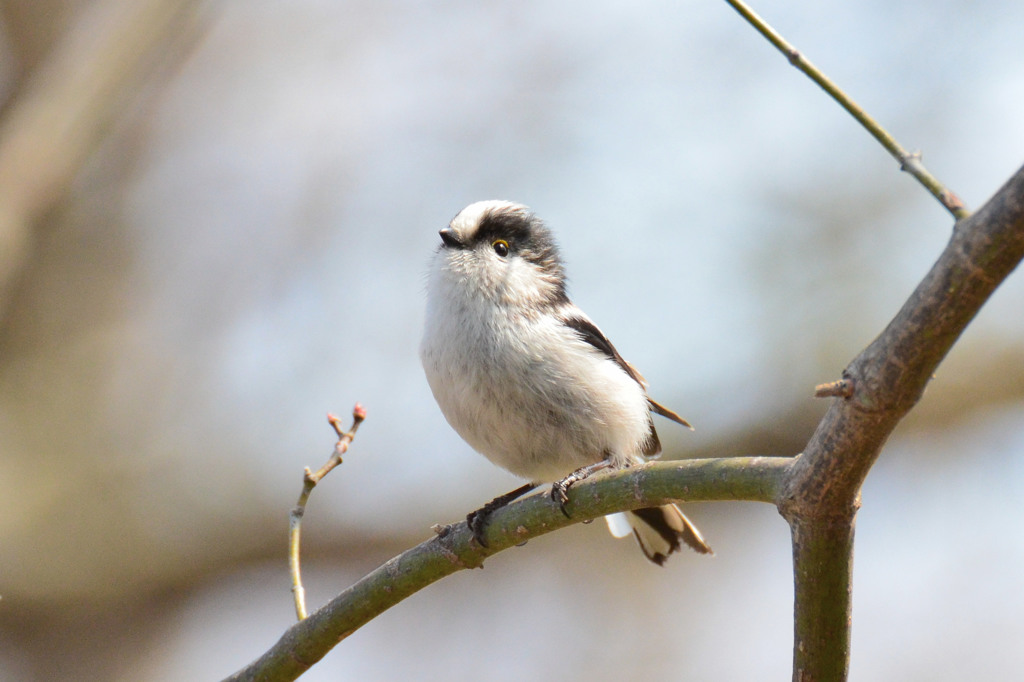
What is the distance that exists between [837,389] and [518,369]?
1.81 meters

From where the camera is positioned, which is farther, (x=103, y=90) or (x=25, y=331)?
(x=25, y=331)

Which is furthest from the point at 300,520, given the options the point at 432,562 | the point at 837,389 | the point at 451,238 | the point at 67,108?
the point at 67,108

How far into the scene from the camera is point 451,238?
3.57m

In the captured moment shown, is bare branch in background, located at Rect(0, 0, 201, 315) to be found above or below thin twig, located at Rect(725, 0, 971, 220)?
above

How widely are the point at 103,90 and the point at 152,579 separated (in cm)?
368

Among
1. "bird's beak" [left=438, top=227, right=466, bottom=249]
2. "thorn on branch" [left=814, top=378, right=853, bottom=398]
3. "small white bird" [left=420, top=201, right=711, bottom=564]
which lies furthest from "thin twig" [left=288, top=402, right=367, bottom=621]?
"thorn on branch" [left=814, top=378, right=853, bottom=398]

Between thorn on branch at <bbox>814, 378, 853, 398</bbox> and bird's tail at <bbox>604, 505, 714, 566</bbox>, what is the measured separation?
227cm

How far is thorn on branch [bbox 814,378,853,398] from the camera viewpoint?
145 cm

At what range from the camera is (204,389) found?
7512 mm

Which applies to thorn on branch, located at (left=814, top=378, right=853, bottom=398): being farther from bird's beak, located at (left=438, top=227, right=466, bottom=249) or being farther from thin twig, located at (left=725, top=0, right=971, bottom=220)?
bird's beak, located at (left=438, top=227, right=466, bottom=249)

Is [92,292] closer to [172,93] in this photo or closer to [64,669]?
[172,93]

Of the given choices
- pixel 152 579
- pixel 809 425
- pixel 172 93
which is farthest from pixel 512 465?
pixel 172 93

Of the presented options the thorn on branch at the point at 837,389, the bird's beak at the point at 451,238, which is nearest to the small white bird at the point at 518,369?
the bird's beak at the point at 451,238

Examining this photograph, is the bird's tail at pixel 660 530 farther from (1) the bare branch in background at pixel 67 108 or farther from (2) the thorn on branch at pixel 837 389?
(1) the bare branch in background at pixel 67 108
